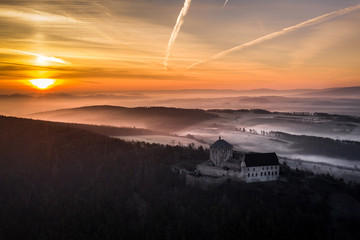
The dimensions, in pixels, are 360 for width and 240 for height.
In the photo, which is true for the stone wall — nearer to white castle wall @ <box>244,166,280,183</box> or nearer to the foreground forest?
the foreground forest

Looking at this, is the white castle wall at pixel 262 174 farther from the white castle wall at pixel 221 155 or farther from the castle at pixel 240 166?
the white castle wall at pixel 221 155

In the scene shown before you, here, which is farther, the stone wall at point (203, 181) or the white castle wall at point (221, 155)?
the white castle wall at point (221, 155)

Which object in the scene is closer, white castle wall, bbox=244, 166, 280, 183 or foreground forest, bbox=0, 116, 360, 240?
foreground forest, bbox=0, 116, 360, 240

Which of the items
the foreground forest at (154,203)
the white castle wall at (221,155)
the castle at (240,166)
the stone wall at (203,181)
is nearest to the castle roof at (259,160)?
the castle at (240,166)

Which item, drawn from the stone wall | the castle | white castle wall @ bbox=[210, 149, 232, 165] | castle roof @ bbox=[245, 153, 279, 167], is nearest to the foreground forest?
the stone wall

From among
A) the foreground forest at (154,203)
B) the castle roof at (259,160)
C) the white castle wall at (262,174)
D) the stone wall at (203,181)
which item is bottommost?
the foreground forest at (154,203)

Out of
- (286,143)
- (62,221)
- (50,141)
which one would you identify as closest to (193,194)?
(62,221)

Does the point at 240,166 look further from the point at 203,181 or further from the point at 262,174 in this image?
the point at 203,181

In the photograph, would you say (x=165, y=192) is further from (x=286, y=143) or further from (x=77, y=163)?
(x=286, y=143)
